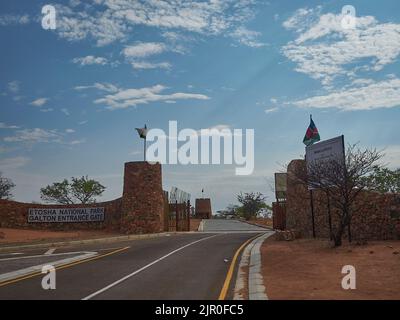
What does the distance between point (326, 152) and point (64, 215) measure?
73.9ft

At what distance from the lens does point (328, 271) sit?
532 inches

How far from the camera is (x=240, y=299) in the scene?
9867 mm

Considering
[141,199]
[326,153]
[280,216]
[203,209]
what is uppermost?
[326,153]

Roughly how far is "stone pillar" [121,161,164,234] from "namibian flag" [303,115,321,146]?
12.9 meters

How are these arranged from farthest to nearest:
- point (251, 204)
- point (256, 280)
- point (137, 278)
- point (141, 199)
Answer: point (251, 204) < point (141, 199) < point (137, 278) < point (256, 280)

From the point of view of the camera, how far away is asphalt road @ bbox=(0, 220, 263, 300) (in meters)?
10.6

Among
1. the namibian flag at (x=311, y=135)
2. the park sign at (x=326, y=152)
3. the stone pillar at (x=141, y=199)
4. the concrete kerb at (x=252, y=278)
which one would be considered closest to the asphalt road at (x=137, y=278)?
the concrete kerb at (x=252, y=278)

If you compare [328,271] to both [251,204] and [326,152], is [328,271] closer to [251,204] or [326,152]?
[326,152]

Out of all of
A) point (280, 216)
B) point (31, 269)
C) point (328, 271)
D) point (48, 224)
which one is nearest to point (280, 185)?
point (280, 216)

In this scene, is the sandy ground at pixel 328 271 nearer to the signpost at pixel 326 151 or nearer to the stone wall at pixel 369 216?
the stone wall at pixel 369 216

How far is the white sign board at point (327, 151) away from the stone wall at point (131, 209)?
45.9ft

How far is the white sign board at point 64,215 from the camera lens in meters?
37.2
